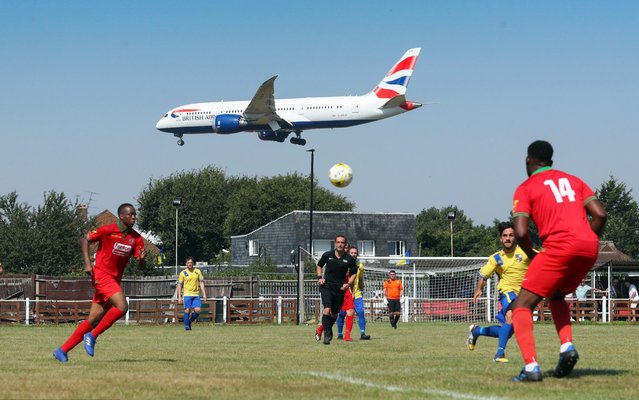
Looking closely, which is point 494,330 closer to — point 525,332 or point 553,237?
point 525,332

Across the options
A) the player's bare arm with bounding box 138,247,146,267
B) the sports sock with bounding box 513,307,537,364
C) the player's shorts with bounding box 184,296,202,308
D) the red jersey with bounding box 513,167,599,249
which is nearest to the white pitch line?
the sports sock with bounding box 513,307,537,364

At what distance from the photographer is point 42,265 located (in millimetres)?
73562

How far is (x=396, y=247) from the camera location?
8838 centimetres

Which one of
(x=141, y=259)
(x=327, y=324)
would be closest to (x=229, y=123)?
(x=327, y=324)

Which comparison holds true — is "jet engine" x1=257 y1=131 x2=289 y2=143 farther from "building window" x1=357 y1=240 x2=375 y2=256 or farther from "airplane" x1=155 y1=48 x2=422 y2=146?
"building window" x1=357 y1=240 x2=375 y2=256

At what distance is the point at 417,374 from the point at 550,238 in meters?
2.24

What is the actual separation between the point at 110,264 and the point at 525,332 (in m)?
5.44

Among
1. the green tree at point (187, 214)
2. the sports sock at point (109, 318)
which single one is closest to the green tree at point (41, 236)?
the green tree at point (187, 214)

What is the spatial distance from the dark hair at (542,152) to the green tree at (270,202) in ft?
347

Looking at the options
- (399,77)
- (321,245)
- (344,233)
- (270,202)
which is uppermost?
(399,77)

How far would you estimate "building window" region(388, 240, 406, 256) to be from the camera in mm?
88037

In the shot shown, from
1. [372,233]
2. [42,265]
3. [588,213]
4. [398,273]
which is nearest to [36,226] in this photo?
[42,265]

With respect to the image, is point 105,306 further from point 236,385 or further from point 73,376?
point 236,385

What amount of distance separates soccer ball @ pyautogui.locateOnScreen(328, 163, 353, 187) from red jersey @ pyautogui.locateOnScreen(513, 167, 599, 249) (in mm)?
37272
